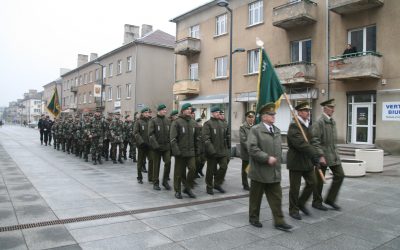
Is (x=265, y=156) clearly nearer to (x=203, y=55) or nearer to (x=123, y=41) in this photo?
(x=203, y=55)

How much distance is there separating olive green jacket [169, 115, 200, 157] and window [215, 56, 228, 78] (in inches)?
749

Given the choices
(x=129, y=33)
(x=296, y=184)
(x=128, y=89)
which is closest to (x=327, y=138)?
(x=296, y=184)

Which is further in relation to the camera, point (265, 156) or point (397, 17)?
point (397, 17)

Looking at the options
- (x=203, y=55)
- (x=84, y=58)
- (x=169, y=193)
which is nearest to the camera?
(x=169, y=193)

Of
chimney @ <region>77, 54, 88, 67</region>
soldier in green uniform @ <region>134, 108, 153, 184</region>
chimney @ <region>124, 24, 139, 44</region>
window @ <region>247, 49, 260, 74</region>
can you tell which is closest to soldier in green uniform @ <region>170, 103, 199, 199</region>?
soldier in green uniform @ <region>134, 108, 153, 184</region>

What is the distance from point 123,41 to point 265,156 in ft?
142

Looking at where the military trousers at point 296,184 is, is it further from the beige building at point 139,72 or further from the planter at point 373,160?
the beige building at point 139,72

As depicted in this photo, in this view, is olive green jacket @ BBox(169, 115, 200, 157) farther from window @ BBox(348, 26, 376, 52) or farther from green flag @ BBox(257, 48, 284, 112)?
window @ BBox(348, 26, 376, 52)

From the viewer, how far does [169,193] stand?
26.7ft

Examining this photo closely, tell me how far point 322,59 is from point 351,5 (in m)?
3.23

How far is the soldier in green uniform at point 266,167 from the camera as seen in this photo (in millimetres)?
5418

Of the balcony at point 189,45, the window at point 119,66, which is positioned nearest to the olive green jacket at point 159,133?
the balcony at point 189,45

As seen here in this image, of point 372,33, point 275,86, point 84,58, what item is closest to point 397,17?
point 372,33

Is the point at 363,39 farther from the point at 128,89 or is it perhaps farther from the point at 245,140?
the point at 128,89
